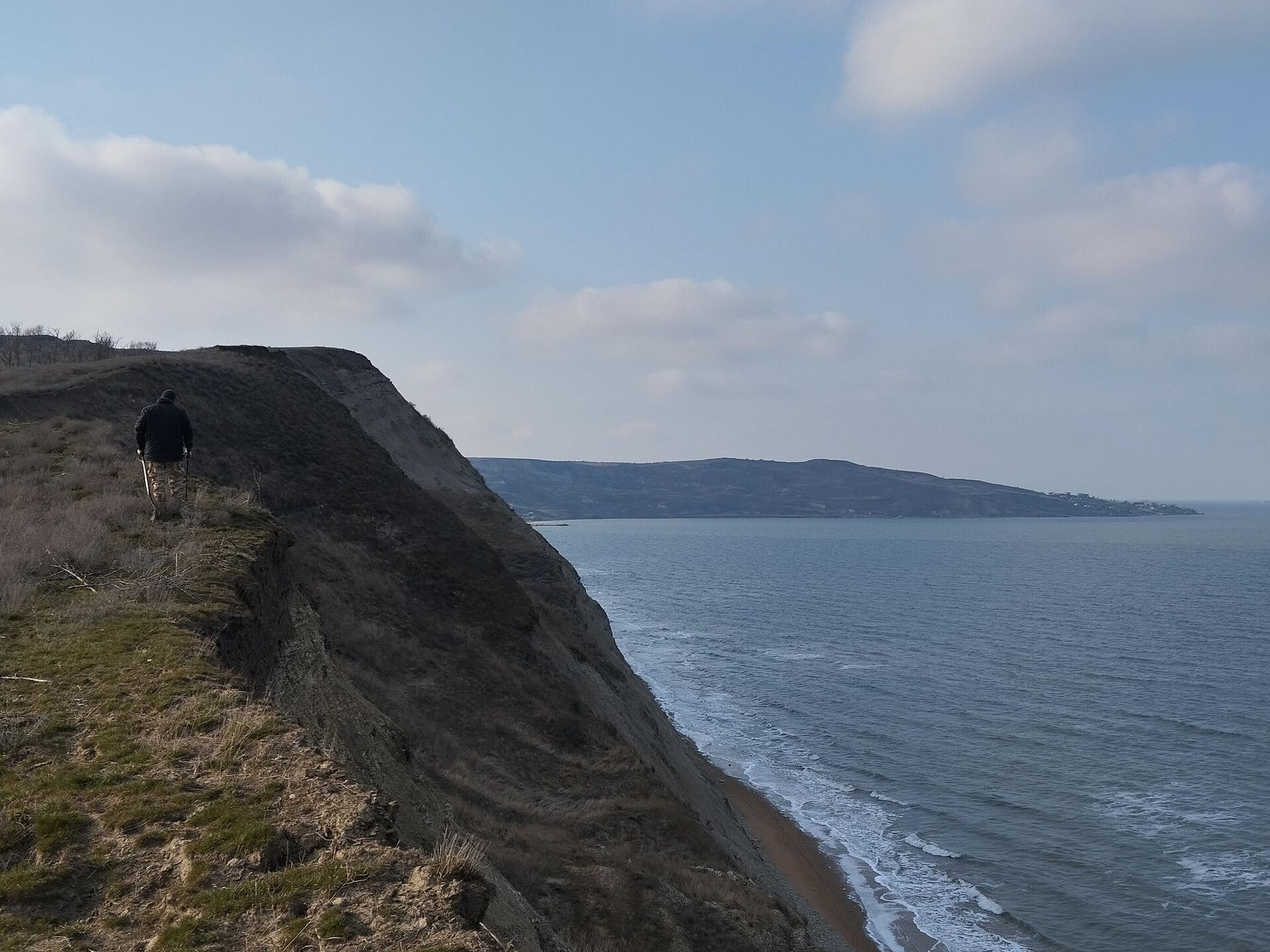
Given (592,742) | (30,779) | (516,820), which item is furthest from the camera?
(592,742)

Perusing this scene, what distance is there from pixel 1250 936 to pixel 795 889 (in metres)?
14.2

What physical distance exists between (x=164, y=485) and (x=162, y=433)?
38.5 inches

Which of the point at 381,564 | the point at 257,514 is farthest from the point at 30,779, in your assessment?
the point at 381,564

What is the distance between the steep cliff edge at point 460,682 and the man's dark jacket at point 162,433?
2.70m

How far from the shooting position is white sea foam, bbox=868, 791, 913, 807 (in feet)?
131

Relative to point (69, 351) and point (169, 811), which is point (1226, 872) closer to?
point (169, 811)

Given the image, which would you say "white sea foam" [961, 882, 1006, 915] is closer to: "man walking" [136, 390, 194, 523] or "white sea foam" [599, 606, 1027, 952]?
"white sea foam" [599, 606, 1027, 952]

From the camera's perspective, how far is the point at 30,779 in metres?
6.81

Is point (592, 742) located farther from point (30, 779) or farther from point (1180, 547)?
point (1180, 547)

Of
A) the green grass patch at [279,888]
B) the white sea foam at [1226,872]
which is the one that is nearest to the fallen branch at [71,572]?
the green grass patch at [279,888]

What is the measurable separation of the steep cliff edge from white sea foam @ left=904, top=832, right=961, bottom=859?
825 cm

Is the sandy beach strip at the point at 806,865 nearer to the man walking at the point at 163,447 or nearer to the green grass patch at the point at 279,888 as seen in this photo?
the man walking at the point at 163,447

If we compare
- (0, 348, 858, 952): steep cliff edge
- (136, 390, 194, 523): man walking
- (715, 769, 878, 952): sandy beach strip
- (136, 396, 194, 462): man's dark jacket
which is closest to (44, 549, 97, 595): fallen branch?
(0, 348, 858, 952): steep cliff edge

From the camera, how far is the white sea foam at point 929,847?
34750 millimetres
